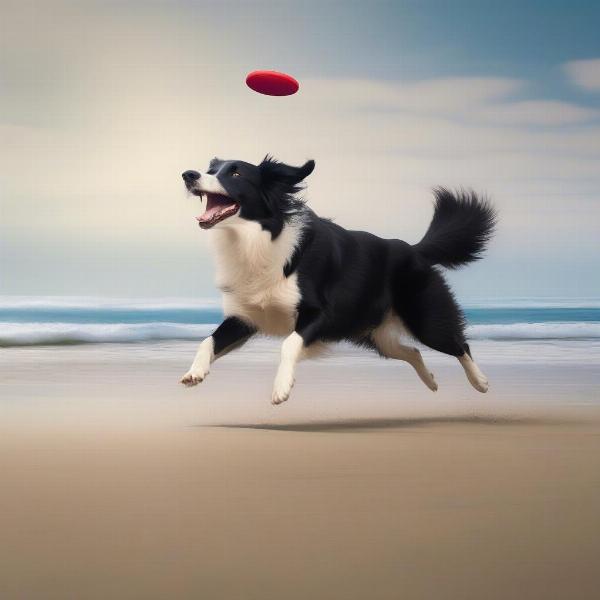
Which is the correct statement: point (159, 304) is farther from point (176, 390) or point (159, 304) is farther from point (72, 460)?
point (72, 460)

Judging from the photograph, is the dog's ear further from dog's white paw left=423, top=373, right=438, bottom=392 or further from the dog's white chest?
dog's white paw left=423, top=373, right=438, bottom=392

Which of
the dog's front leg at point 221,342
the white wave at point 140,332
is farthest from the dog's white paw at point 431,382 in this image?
the white wave at point 140,332

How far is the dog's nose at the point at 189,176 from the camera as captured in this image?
176 inches

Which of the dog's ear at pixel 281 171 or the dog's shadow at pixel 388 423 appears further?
the dog's ear at pixel 281 171

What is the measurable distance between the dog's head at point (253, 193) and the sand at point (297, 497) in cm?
97

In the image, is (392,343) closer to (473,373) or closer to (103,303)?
(473,373)

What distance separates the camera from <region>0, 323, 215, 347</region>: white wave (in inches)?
405

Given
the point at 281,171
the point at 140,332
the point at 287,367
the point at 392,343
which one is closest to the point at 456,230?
the point at 392,343

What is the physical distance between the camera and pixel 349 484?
328 centimetres

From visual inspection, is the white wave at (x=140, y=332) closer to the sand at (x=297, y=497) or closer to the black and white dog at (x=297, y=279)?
the sand at (x=297, y=497)

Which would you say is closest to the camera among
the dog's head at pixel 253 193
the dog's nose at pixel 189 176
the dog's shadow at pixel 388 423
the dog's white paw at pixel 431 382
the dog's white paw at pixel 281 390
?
the dog's white paw at pixel 281 390

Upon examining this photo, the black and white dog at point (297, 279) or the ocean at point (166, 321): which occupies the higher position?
the black and white dog at point (297, 279)

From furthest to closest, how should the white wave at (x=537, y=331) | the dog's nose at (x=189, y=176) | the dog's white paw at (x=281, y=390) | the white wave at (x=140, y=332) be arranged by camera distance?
the white wave at (x=537, y=331)
the white wave at (x=140, y=332)
the dog's nose at (x=189, y=176)
the dog's white paw at (x=281, y=390)

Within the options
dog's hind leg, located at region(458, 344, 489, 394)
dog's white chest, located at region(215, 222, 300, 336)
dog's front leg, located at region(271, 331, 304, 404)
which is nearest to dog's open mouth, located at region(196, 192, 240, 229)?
dog's white chest, located at region(215, 222, 300, 336)
